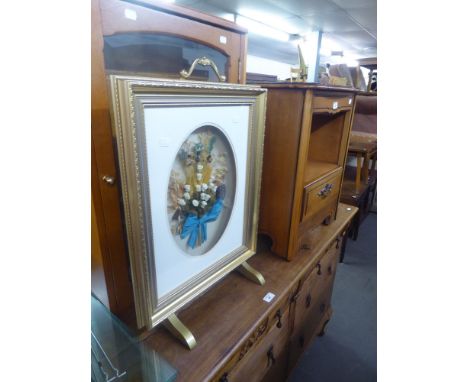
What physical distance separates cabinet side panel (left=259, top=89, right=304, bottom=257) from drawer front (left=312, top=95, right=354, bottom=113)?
7 cm

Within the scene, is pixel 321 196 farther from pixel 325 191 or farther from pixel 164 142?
pixel 164 142

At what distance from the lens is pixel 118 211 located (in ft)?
1.71

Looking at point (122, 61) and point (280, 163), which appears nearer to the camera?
point (122, 61)

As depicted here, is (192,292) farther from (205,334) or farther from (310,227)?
(310,227)

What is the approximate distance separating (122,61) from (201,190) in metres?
0.27

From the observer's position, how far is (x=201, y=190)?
59cm

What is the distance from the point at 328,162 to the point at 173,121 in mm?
853

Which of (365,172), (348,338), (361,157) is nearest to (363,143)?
(361,157)

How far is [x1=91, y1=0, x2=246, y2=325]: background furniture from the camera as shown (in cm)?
44

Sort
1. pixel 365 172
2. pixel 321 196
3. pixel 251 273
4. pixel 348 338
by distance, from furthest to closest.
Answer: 1. pixel 365 172
2. pixel 348 338
3. pixel 321 196
4. pixel 251 273

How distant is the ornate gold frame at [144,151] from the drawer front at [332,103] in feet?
0.77

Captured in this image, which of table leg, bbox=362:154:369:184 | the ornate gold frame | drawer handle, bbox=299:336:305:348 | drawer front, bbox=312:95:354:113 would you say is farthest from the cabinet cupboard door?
table leg, bbox=362:154:369:184
